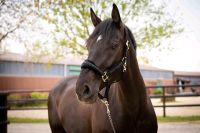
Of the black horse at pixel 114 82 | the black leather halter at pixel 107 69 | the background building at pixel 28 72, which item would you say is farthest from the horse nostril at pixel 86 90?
the background building at pixel 28 72

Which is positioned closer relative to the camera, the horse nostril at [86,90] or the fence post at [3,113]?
the horse nostril at [86,90]

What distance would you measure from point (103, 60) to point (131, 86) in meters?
0.55

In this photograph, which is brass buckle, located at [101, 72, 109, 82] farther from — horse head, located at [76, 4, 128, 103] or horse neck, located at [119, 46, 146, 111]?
horse neck, located at [119, 46, 146, 111]

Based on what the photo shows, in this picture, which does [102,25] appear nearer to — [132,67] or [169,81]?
[132,67]

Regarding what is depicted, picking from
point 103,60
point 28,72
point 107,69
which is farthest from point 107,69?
point 28,72

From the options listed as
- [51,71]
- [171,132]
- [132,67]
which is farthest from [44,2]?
[51,71]

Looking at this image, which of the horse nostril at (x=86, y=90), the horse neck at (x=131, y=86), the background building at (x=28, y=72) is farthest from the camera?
the background building at (x=28, y=72)

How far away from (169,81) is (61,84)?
174 feet

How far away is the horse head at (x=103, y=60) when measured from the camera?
2520mm

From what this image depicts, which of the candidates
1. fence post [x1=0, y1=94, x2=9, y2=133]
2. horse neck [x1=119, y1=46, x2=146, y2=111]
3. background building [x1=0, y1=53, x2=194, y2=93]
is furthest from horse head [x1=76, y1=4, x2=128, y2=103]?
background building [x1=0, y1=53, x2=194, y2=93]

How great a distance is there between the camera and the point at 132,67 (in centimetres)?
304

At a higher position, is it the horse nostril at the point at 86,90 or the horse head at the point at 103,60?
the horse head at the point at 103,60

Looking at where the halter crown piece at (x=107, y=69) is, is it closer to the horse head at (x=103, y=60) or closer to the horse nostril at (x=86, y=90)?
the horse head at (x=103, y=60)

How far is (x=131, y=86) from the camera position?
118 inches
